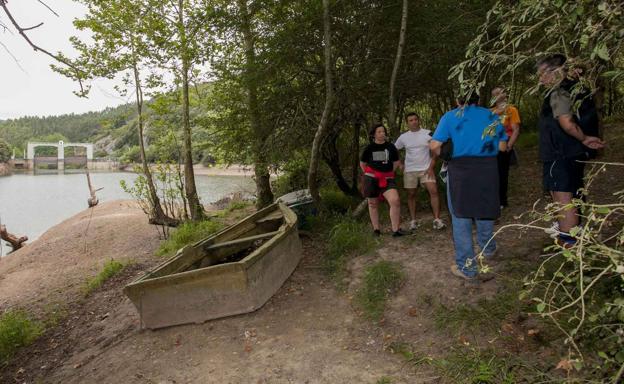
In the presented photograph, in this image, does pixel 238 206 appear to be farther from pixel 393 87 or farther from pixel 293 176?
pixel 393 87

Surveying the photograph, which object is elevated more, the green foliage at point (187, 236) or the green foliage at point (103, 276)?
the green foliage at point (187, 236)

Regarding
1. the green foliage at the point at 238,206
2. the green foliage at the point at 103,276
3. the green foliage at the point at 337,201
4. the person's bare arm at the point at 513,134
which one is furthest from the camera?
the green foliage at the point at 238,206

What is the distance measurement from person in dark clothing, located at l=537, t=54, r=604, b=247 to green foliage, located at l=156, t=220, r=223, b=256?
783cm

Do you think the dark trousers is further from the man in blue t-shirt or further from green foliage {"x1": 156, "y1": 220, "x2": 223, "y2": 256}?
green foliage {"x1": 156, "y1": 220, "x2": 223, "y2": 256}

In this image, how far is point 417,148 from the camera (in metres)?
5.67

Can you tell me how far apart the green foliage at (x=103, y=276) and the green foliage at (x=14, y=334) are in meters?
1.57

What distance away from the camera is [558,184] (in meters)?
3.66

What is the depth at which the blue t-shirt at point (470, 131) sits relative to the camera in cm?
386

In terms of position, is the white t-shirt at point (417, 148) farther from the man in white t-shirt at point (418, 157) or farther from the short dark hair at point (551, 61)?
the short dark hair at point (551, 61)

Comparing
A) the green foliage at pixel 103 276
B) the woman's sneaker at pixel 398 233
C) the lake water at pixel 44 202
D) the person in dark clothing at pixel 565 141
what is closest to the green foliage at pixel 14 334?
the green foliage at pixel 103 276

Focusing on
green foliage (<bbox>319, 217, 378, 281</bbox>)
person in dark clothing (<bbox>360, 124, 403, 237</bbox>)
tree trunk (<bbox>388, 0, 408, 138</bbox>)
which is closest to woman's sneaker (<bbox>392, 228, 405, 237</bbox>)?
person in dark clothing (<bbox>360, 124, 403, 237</bbox>)

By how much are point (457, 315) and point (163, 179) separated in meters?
9.10

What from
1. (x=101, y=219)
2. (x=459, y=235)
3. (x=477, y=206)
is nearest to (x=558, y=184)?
(x=477, y=206)

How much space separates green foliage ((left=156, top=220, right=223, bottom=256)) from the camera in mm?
9606
